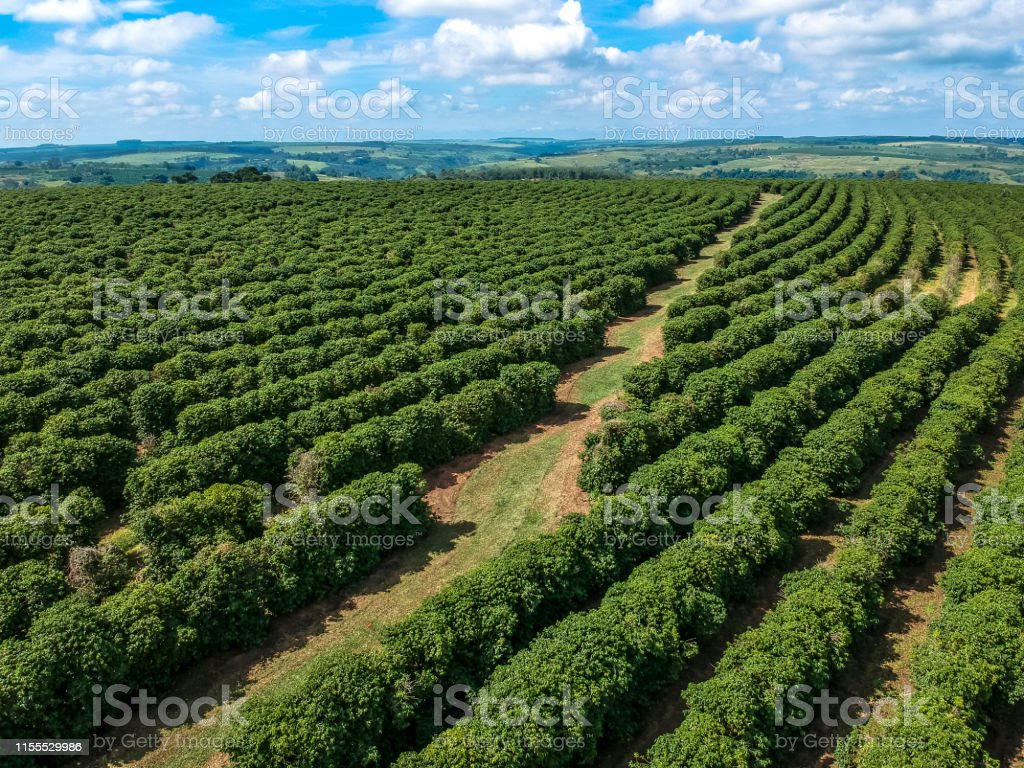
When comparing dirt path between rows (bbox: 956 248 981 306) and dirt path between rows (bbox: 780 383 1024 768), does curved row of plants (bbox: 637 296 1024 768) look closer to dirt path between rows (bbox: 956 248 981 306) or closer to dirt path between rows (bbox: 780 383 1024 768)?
dirt path between rows (bbox: 780 383 1024 768)

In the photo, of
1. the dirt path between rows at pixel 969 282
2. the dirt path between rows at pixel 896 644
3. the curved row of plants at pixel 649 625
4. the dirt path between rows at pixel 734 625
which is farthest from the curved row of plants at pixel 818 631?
the dirt path between rows at pixel 969 282

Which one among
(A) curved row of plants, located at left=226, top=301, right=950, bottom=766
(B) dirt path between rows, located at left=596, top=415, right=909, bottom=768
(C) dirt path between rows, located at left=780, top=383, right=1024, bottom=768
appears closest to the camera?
(A) curved row of plants, located at left=226, top=301, right=950, bottom=766

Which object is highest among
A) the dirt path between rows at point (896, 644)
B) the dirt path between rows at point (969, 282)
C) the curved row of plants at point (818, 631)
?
the dirt path between rows at point (969, 282)

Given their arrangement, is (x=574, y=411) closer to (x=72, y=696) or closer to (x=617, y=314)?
(x=617, y=314)

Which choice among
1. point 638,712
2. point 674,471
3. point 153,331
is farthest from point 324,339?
point 638,712

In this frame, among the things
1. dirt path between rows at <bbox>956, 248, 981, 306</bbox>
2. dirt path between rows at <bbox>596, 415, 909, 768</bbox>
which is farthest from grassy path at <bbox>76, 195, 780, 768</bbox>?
dirt path between rows at <bbox>956, 248, 981, 306</bbox>

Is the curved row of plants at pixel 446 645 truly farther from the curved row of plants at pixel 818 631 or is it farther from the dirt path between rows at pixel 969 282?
the dirt path between rows at pixel 969 282

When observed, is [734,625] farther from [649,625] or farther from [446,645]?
[446,645]

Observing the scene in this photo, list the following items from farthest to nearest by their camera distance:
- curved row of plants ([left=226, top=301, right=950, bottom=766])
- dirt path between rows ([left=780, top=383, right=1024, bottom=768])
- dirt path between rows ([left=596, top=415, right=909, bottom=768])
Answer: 1. dirt path between rows ([left=596, top=415, right=909, bottom=768])
2. dirt path between rows ([left=780, top=383, right=1024, bottom=768])
3. curved row of plants ([left=226, top=301, right=950, bottom=766])
